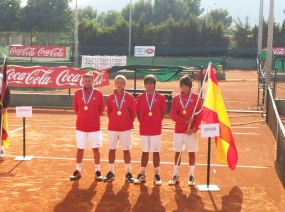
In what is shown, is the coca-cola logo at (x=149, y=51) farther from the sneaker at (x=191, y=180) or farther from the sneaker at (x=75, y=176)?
the sneaker at (x=191, y=180)

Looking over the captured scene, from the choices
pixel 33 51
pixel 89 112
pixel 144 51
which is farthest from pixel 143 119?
pixel 144 51

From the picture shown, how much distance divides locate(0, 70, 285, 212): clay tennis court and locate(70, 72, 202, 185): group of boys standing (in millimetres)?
453

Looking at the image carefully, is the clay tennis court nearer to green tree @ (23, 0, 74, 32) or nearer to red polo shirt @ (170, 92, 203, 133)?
red polo shirt @ (170, 92, 203, 133)

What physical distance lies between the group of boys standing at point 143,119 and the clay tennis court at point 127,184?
1.49ft

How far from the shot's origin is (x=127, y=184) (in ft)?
28.2

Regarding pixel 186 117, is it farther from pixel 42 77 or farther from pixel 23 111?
pixel 42 77

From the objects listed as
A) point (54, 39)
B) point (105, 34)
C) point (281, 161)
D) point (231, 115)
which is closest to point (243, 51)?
point (105, 34)

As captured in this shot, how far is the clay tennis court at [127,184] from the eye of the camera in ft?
24.5

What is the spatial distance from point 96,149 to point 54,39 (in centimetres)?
3812

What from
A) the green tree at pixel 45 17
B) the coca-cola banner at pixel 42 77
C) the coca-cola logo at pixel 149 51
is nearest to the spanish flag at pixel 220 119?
the coca-cola banner at pixel 42 77

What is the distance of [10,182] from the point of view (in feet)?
28.4

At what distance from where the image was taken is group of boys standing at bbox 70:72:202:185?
8.36 meters

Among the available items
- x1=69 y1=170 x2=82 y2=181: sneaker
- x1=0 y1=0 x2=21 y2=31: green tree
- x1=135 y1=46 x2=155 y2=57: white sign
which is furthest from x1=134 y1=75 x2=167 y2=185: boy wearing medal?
x1=0 y1=0 x2=21 y2=31: green tree

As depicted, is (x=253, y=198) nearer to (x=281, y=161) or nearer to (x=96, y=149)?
(x=281, y=161)
